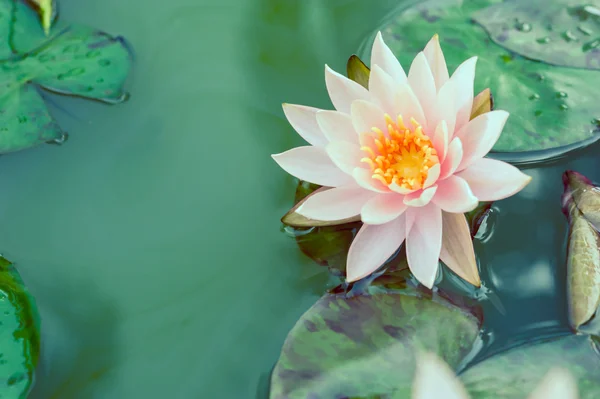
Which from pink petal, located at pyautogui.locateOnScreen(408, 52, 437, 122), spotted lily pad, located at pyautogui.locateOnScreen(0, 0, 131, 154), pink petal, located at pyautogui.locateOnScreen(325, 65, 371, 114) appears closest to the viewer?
pink petal, located at pyautogui.locateOnScreen(408, 52, 437, 122)

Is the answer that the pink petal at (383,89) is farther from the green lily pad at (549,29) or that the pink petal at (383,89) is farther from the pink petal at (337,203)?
the green lily pad at (549,29)

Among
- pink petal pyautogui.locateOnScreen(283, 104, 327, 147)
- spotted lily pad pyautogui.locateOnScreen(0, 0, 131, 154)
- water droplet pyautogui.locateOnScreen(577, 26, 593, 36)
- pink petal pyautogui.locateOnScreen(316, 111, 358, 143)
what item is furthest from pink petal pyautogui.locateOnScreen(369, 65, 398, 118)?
spotted lily pad pyautogui.locateOnScreen(0, 0, 131, 154)

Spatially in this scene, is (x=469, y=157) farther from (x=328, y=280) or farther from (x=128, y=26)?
(x=128, y=26)

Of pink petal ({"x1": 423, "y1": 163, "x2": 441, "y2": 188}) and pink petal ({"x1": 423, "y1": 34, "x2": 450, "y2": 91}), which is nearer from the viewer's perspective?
pink petal ({"x1": 423, "y1": 163, "x2": 441, "y2": 188})

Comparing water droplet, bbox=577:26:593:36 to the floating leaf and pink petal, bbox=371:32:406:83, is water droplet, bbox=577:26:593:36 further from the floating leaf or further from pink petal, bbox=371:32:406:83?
pink petal, bbox=371:32:406:83

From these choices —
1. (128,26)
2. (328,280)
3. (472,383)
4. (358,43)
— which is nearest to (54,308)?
(328,280)

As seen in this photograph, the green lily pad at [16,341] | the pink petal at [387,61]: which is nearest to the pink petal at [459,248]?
the pink petal at [387,61]

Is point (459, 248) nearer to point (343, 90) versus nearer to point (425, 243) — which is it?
point (425, 243)
